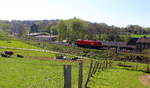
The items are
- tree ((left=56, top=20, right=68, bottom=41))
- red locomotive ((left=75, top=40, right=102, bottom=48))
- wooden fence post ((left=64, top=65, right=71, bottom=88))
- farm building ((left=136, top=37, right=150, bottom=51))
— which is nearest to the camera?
wooden fence post ((left=64, top=65, right=71, bottom=88))

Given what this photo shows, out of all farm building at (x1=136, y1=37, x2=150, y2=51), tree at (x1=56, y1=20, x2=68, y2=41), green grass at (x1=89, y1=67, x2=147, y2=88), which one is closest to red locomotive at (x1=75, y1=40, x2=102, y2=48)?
farm building at (x1=136, y1=37, x2=150, y2=51)

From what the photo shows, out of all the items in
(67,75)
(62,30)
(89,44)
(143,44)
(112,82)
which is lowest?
(112,82)

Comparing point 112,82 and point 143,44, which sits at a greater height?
point 143,44

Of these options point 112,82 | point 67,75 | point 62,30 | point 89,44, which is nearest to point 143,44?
point 89,44

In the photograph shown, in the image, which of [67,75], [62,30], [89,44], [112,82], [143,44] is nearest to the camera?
[67,75]

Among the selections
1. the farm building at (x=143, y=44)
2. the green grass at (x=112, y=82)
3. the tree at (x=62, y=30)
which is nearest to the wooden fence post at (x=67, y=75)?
the green grass at (x=112, y=82)

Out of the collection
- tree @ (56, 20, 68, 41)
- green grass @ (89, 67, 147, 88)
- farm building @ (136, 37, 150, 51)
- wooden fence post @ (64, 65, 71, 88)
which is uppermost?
tree @ (56, 20, 68, 41)

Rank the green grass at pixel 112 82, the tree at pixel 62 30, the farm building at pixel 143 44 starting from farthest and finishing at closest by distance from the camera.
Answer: the tree at pixel 62 30 < the farm building at pixel 143 44 < the green grass at pixel 112 82

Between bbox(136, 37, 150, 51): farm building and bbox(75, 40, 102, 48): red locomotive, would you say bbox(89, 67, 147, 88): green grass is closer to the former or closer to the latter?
bbox(75, 40, 102, 48): red locomotive

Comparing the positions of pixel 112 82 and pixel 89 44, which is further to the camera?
pixel 89 44

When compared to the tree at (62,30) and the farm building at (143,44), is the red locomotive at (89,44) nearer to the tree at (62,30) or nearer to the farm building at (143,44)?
the farm building at (143,44)

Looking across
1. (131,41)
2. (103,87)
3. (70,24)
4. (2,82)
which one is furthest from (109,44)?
(2,82)

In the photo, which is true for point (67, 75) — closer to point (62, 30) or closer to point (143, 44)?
point (143, 44)

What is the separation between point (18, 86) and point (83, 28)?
8524 cm
